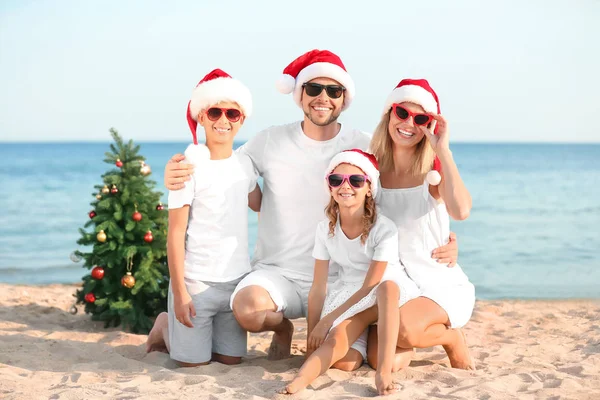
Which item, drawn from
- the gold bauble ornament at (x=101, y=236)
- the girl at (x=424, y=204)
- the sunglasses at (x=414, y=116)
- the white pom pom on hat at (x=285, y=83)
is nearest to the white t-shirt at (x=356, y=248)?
the girl at (x=424, y=204)

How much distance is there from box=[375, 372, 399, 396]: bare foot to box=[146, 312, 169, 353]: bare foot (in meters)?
2.08

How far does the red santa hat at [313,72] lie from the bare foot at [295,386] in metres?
2.24

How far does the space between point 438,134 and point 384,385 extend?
1740 mm

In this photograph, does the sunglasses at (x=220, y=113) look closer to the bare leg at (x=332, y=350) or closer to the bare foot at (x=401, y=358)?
the bare leg at (x=332, y=350)

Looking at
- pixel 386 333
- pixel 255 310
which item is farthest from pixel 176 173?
pixel 386 333

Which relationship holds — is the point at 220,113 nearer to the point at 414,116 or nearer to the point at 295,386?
the point at 414,116

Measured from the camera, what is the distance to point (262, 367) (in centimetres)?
518

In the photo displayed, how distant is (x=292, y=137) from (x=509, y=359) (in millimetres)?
2457

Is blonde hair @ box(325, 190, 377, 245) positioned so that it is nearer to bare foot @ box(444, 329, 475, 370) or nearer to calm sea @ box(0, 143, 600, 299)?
bare foot @ box(444, 329, 475, 370)

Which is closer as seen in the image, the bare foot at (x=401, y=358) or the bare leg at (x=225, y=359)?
the bare foot at (x=401, y=358)

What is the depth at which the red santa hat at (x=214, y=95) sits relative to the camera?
5254 mm

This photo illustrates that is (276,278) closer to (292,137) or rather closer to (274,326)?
(274,326)

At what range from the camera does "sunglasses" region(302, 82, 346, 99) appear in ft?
17.7

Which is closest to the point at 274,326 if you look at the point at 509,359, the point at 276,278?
the point at 276,278
